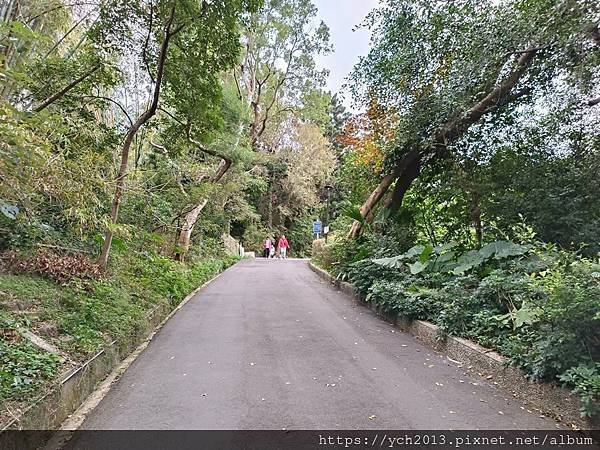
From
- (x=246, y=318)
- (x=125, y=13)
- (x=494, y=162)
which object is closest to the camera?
(x=125, y=13)

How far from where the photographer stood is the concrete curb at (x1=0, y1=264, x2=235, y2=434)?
A: 2845 millimetres

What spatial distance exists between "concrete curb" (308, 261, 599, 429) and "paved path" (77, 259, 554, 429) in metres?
0.15

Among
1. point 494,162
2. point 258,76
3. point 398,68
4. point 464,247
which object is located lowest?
point 464,247

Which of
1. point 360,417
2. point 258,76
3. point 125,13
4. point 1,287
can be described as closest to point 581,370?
point 360,417

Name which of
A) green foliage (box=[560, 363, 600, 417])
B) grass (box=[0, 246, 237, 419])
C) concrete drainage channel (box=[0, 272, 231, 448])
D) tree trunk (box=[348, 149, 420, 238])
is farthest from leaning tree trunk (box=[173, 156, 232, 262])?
green foliage (box=[560, 363, 600, 417])

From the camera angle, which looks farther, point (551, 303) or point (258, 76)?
point (258, 76)

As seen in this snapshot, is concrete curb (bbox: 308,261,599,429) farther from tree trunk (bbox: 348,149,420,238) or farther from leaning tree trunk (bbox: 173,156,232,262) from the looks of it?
leaning tree trunk (bbox: 173,156,232,262)

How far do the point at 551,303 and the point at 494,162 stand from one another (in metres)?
6.01

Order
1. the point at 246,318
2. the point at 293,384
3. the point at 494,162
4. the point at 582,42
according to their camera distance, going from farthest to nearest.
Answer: the point at 494,162
the point at 246,318
the point at 582,42
the point at 293,384

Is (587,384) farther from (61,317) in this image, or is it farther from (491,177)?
(491,177)

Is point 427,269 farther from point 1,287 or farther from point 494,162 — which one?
point 1,287

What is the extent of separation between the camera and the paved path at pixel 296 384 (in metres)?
3.33

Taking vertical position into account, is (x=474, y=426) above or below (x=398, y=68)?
below

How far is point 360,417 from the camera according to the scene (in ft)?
11.0
